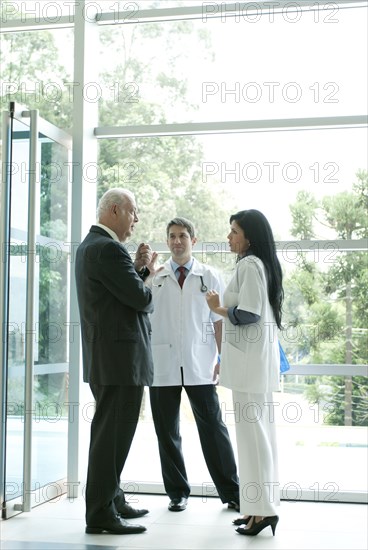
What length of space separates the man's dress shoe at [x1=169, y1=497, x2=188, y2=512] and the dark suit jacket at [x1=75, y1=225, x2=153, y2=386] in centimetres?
91

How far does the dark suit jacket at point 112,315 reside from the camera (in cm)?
378

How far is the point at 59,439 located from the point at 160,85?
2342 millimetres

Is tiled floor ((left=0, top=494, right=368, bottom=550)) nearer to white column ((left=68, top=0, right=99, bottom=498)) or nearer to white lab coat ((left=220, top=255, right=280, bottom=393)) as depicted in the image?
white column ((left=68, top=0, right=99, bottom=498))

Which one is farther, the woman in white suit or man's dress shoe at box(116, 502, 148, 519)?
man's dress shoe at box(116, 502, 148, 519)

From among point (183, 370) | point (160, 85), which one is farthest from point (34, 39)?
point (183, 370)

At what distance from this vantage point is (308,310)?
475 centimetres

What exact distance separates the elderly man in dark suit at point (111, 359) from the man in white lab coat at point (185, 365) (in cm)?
54

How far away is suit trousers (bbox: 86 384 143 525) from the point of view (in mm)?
3816

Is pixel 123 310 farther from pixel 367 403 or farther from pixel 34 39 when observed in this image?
pixel 34 39

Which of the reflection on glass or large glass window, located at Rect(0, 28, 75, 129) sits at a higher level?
large glass window, located at Rect(0, 28, 75, 129)

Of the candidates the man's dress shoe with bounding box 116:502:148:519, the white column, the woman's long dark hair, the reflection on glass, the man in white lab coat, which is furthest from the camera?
the white column

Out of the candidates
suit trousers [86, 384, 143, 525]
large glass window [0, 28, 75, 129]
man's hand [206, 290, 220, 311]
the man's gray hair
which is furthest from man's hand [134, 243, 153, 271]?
large glass window [0, 28, 75, 129]

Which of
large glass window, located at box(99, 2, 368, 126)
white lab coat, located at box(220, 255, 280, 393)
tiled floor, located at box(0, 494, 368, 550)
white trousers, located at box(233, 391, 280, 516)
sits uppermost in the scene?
large glass window, located at box(99, 2, 368, 126)

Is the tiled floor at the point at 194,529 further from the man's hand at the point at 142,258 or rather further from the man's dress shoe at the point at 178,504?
the man's hand at the point at 142,258
